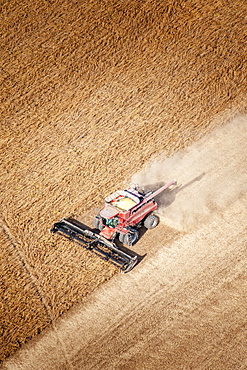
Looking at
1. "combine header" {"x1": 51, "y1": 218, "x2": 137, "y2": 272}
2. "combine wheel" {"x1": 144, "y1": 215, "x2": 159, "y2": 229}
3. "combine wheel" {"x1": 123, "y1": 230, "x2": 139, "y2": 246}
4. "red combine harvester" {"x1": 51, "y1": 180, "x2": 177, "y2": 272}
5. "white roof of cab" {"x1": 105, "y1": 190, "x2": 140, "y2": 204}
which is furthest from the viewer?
"combine wheel" {"x1": 144, "y1": 215, "x2": 159, "y2": 229}

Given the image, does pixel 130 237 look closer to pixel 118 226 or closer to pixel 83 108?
pixel 118 226

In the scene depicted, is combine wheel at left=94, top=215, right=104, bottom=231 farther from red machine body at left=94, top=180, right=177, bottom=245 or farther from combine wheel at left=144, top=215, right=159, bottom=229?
combine wheel at left=144, top=215, right=159, bottom=229

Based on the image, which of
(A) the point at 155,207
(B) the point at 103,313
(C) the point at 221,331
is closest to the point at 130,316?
(B) the point at 103,313

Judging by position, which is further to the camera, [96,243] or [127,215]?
[96,243]

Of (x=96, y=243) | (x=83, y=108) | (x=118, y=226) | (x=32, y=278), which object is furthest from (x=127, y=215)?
(x=83, y=108)

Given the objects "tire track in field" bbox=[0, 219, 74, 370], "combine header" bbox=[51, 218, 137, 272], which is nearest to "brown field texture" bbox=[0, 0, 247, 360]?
"tire track in field" bbox=[0, 219, 74, 370]

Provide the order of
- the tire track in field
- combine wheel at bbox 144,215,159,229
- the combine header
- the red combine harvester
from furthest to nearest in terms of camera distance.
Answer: combine wheel at bbox 144,215,159,229
the red combine harvester
the combine header
the tire track in field

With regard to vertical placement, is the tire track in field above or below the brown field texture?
below

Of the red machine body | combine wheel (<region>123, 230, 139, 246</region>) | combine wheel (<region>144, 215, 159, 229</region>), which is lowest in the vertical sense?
combine wheel (<region>123, 230, 139, 246</region>)
